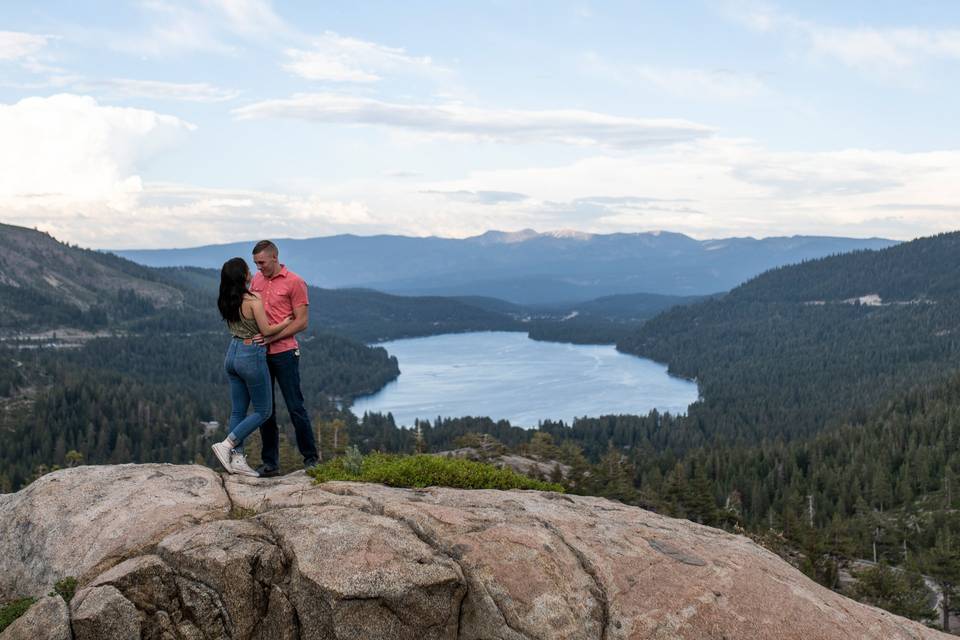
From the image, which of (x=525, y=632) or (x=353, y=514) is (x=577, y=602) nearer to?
(x=525, y=632)

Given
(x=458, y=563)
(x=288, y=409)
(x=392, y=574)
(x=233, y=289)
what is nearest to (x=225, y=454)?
(x=288, y=409)

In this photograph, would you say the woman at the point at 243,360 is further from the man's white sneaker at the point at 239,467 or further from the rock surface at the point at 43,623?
the rock surface at the point at 43,623

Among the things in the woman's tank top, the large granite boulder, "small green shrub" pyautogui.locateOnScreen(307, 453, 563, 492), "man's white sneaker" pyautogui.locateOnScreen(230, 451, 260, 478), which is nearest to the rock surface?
the large granite boulder

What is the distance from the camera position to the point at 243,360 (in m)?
15.9

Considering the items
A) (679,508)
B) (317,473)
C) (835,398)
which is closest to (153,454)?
(679,508)

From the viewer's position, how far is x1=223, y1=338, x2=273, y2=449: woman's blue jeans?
1588 cm

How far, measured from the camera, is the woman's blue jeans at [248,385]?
1588 centimetres

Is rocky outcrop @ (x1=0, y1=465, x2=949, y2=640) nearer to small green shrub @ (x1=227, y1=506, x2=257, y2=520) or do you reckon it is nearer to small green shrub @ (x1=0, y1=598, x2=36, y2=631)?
small green shrub @ (x1=227, y1=506, x2=257, y2=520)

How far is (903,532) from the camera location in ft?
284

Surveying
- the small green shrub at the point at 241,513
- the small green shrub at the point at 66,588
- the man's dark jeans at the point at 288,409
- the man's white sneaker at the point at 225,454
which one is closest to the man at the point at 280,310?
the man's dark jeans at the point at 288,409

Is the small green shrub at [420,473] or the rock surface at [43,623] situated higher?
the small green shrub at [420,473]

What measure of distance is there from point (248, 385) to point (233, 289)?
215cm

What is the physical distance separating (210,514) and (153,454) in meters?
139

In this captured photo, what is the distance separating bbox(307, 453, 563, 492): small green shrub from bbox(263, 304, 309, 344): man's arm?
3090mm
